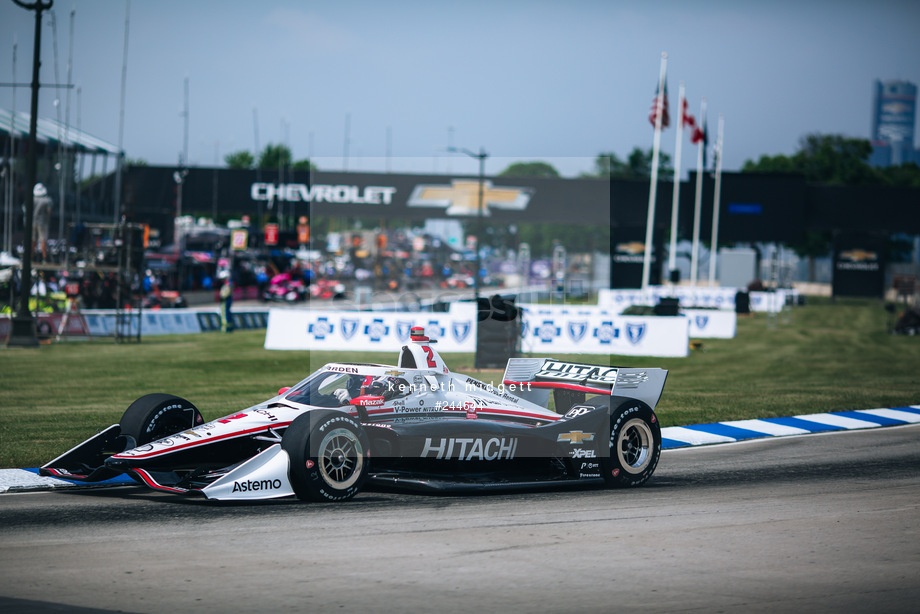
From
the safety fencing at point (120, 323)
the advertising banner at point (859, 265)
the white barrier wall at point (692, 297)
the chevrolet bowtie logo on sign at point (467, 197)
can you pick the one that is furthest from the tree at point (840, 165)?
the chevrolet bowtie logo on sign at point (467, 197)

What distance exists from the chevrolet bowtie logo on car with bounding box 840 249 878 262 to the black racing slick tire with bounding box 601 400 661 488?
2504 inches

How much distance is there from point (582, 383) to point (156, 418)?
4093 millimetres

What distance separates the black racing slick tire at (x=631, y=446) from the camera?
987cm

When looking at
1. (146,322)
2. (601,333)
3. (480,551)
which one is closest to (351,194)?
(480,551)

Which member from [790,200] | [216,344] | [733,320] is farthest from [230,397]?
[790,200]

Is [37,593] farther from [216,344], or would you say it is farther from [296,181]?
[296,181]

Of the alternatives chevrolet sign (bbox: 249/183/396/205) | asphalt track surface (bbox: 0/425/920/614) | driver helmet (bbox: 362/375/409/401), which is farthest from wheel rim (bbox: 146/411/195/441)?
chevrolet sign (bbox: 249/183/396/205)

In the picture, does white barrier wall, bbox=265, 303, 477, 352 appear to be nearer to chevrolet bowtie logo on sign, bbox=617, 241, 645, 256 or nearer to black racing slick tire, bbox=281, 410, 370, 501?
black racing slick tire, bbox=281, 410, 370, 501

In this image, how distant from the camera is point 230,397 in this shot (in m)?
16.2

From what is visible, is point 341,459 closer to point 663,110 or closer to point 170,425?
point 170,425

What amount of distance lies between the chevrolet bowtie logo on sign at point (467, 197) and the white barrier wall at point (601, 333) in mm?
10771

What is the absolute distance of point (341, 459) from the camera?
8.65m

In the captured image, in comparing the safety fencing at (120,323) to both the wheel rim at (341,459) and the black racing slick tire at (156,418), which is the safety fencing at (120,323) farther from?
the wheel rim at (341,459)

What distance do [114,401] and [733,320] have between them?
2374cm
